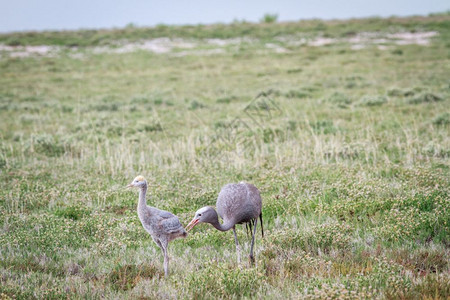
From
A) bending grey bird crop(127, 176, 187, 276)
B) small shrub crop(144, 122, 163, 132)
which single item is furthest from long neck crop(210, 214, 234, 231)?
small shrub crop(144, 122, 163, 132)

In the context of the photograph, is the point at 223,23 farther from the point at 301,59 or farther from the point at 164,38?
the point at 301,59

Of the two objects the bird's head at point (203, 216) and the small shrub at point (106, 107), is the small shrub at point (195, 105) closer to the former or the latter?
the small shrub at point (106, 107)

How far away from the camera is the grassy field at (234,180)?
15.4ft

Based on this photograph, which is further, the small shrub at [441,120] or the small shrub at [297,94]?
the small shrub at [297,94]

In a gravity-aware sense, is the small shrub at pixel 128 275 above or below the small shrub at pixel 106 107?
below

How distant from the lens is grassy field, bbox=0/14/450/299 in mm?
4691

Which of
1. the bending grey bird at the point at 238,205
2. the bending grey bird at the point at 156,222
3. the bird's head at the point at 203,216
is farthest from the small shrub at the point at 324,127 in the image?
the bending grey bird at the point at 156,222

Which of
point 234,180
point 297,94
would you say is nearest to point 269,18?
point 297,94

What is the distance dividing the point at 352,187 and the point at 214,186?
2.71m

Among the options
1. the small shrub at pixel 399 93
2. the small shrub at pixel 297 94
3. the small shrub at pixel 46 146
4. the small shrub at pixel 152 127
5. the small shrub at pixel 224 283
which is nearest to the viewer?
the small shrub at pixel 224 283

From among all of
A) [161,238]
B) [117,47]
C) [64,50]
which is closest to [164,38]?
[117,47]

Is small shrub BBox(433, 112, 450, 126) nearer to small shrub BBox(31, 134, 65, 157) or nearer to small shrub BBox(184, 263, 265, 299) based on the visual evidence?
small shrub BBox(184, 263, 265, 299)

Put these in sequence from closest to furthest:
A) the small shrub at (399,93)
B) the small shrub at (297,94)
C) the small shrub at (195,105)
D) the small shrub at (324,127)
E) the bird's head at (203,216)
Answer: the bird's head at (203,216) < the small shrub at (324,127) < the small shrub at (195,105) < the small shrub at (399,93) < the small shrub at (297,94)

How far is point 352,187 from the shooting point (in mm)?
7328
